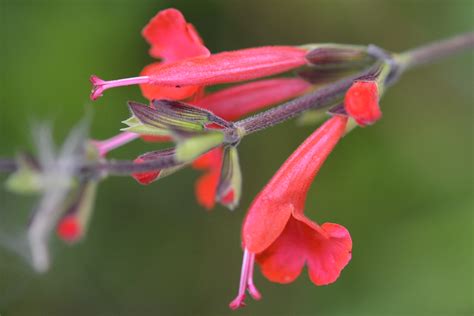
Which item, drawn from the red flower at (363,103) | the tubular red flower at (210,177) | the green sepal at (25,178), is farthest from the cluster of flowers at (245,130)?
the tubular red flower at (210,177)

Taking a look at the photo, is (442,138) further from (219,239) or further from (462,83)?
(219,239)

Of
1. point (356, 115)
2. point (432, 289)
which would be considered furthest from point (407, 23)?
point (356, 115)

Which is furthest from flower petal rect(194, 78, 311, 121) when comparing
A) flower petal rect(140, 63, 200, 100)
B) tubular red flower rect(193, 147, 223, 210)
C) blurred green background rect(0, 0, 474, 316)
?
blurred green background rect(0, 0, 474, 316)

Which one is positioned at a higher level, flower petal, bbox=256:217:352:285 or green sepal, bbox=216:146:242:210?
green sepal, bbox=216:146:242:210

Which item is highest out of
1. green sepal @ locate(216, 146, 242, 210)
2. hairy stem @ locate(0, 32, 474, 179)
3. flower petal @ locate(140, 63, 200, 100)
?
flower petal @ locate(140, 63, 200, 100)

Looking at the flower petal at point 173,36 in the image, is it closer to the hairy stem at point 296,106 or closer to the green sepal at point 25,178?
the hairy stem at point 296,106

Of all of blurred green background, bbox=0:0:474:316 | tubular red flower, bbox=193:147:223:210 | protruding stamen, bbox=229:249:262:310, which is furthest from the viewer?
blurred green background, bbox=0:0:474:316

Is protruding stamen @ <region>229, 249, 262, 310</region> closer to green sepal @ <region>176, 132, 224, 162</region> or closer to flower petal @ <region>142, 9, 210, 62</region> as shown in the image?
green sepal @ <region>176, 132, 224, 162</region>

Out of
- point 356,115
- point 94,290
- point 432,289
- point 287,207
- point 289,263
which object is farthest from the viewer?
point 94,290
